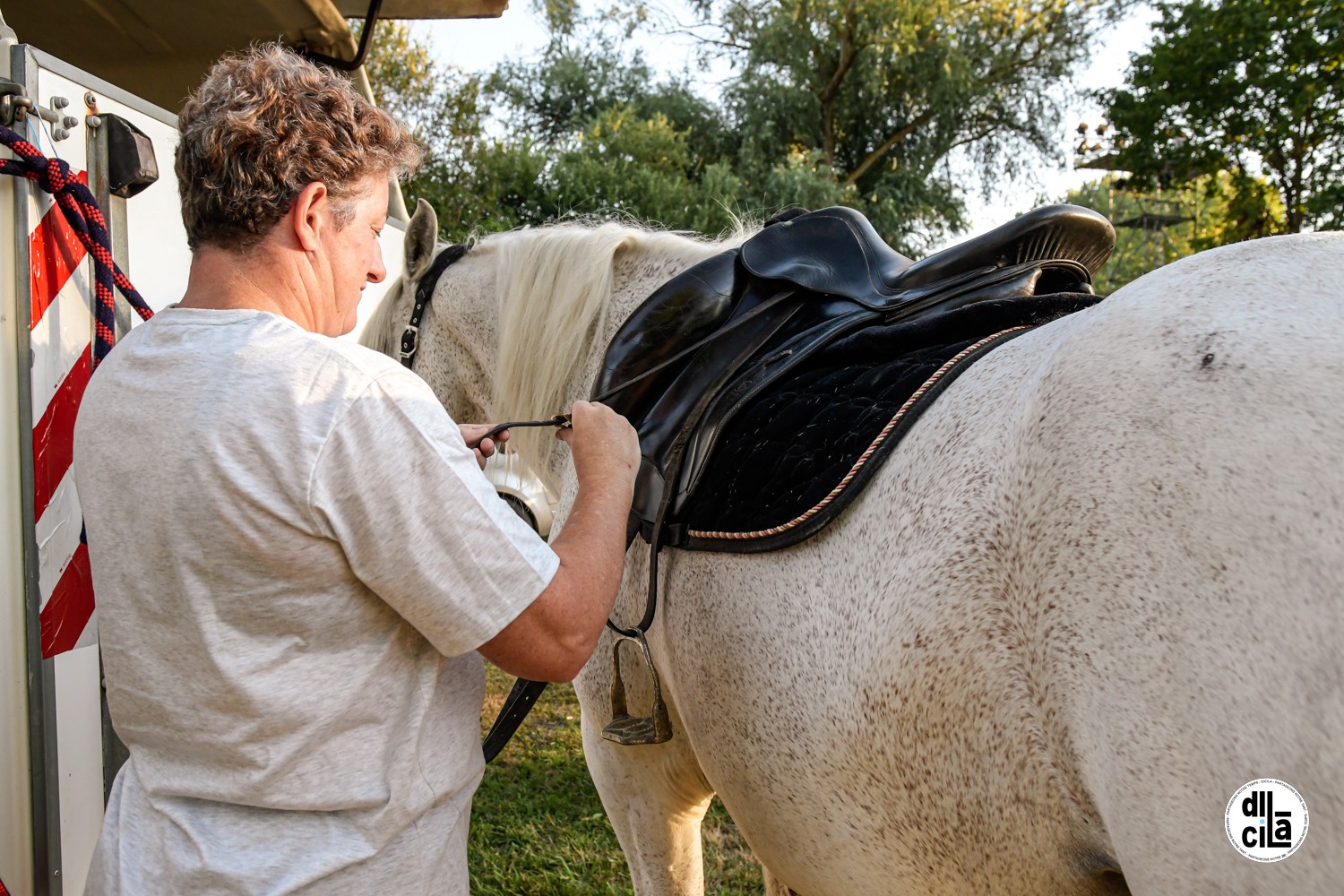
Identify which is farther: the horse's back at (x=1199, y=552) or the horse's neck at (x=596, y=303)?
the horse's neck at (x=596, y=303)

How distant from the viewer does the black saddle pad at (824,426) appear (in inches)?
49.1

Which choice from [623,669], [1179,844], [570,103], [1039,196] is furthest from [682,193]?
[1179,844]

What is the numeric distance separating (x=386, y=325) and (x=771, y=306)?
1259 millimetres

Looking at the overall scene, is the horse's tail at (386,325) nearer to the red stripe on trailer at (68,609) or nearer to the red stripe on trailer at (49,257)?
the red stripe on trailer at (49,257)

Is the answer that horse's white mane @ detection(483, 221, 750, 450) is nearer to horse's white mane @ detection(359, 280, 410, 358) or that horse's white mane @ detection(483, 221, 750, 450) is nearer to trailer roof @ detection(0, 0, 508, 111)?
horse's white mane @ detection(359, 280, 410, 358)

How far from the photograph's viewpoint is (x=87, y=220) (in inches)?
63.5

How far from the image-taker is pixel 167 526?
103 centimetres

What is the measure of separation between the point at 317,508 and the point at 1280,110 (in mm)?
9957

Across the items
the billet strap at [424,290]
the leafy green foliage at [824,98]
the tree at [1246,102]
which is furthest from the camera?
the leafy green foliage at [824,98]

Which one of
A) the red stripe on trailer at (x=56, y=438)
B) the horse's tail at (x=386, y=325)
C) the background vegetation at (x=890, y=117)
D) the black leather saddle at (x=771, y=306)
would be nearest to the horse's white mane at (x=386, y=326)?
the horse's tail at (x=386, y=325)

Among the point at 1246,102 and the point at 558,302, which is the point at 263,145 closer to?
the point at 558,302

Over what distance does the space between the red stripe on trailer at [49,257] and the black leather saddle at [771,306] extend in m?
1.01

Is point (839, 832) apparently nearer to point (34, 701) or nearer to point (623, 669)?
point (623, 669)

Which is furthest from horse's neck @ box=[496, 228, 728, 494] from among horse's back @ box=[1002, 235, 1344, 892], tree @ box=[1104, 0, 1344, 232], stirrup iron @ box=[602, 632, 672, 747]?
tree @ box=[1104, 0, 1344, 232]
